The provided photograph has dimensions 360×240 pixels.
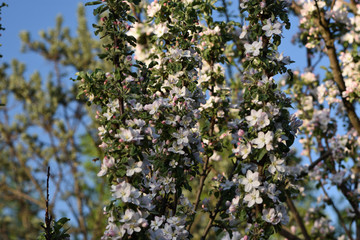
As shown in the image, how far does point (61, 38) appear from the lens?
13.4 metres

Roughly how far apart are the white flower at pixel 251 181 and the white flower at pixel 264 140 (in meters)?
0.22

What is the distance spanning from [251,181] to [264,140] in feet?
1.13

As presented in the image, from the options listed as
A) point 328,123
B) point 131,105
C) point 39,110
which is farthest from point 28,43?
point 131,105

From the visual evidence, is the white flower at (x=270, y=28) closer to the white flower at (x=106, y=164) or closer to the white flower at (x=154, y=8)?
the white flower at (x=154, y=8)

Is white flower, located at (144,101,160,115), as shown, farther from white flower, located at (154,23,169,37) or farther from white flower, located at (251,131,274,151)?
white flower, located at (154,23,169,37)

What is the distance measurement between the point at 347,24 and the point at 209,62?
3.19 m

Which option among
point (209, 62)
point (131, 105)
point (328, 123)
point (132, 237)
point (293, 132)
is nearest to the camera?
point (132, 237)

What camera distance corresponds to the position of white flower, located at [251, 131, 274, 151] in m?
3.22

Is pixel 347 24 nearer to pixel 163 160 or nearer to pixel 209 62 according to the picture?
pixel 209 62

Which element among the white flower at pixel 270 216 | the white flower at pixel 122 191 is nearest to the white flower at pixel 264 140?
the white flower at pixel 270 216

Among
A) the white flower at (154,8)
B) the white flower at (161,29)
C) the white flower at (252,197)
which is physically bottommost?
the white flower at (252,197)

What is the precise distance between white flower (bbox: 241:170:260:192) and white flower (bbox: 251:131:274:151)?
0.73 feet

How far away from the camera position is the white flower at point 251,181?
324cm

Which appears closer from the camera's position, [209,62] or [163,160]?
[163,160]
